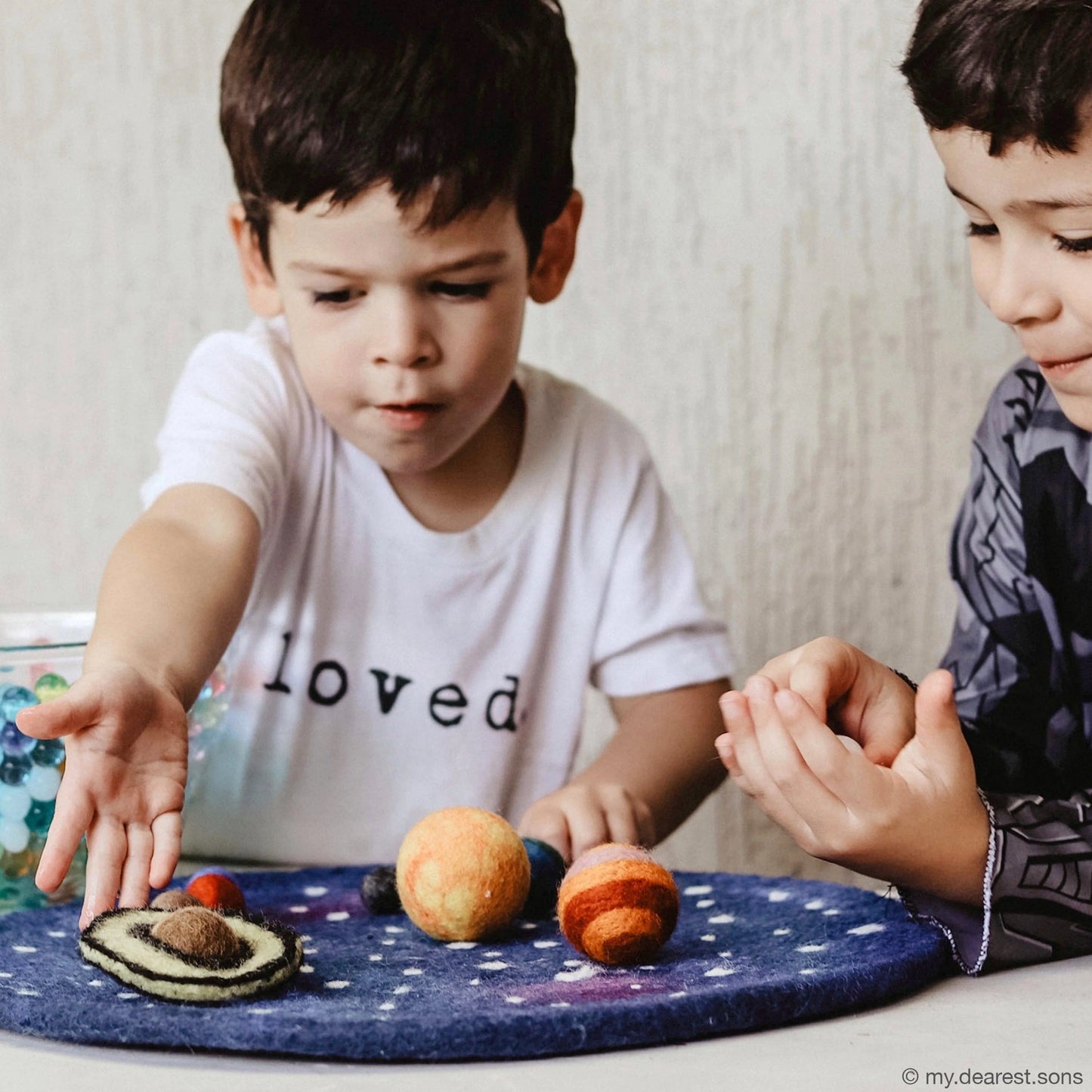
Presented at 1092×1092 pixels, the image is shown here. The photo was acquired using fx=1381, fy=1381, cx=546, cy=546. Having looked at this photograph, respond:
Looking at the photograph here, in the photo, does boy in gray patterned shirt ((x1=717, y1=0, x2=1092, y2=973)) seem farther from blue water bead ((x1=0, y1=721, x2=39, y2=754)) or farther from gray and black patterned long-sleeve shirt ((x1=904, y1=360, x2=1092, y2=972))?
blue water bead ((x1=0, y1=721, x2=39, y2=754))

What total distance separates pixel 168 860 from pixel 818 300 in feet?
2.97

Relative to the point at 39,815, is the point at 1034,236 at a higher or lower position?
higher

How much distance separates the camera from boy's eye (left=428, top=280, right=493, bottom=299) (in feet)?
2.94

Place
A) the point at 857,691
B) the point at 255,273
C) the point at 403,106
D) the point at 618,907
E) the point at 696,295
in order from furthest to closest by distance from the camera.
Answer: the point at 696,295 → the point at 255,273 → the point at 403,106 → the point at 857,691 → the point at 618,907

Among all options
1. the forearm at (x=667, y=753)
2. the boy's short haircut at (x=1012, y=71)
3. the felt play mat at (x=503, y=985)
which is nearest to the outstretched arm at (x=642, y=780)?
the forearm at (x=667, y=753)

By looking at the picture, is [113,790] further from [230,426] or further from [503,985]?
[230,426]

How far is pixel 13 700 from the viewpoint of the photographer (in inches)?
29.9

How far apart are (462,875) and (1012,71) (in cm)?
45

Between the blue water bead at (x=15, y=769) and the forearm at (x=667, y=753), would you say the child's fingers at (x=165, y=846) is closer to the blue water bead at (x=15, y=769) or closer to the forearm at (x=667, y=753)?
the blue water bead at (x=15, y=769)

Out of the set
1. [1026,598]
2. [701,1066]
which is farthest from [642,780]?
[701,1066]

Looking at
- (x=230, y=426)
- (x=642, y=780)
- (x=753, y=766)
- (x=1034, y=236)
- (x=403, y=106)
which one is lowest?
(x=642, y=780)

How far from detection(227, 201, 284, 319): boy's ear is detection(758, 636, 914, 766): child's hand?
0.49 meters

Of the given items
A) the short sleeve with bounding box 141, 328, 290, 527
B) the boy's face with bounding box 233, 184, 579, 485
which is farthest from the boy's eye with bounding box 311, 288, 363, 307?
the short sleeve with bounding box 141, 328, 290, 527

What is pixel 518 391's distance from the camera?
115 cm
